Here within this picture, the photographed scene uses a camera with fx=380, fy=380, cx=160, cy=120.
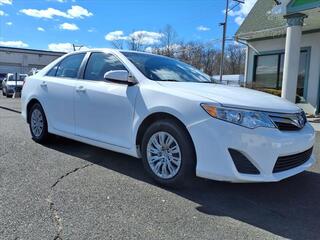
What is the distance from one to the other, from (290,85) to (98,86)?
8620 mm

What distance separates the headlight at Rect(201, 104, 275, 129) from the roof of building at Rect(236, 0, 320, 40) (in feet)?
30.9

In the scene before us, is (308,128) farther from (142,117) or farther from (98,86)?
(98,86)

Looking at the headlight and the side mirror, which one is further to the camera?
the side mirror

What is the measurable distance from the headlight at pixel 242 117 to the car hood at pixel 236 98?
58 mm

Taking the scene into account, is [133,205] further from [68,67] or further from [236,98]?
[68,67]

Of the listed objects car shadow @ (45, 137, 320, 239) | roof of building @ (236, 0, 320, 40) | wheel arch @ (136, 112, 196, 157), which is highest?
roof of building @ (236, 0, 320, 40)

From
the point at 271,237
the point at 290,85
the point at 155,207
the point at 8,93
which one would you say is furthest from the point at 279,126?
the point at 8,93

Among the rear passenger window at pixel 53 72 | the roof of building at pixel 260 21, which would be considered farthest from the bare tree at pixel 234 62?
the rear passenger window at pixel 53 72

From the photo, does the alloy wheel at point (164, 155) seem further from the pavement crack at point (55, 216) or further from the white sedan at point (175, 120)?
the pavement crack at point (55, 216)

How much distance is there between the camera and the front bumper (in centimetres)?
378

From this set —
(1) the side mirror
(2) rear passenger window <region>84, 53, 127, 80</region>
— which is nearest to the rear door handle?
(2) rear passenger window <region>84, 53, 127, 80</region>

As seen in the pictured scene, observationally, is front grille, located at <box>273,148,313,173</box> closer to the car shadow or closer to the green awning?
the car shadow

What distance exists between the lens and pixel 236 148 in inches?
149

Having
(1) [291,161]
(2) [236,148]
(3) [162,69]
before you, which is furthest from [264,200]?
(3) [162,69]
